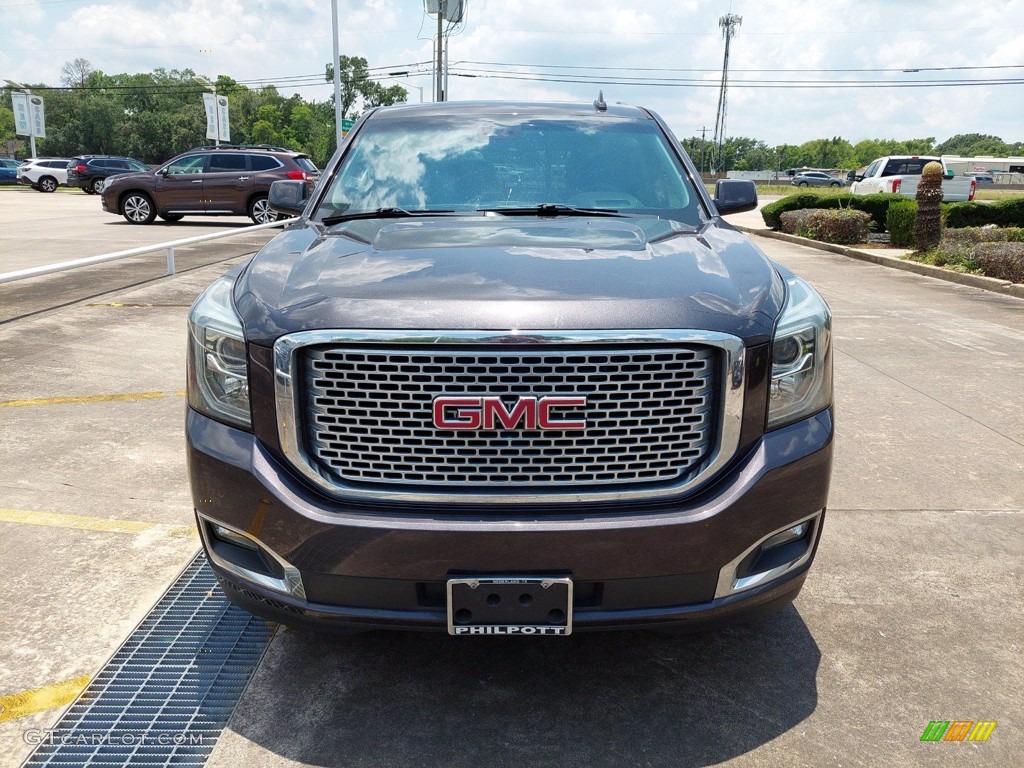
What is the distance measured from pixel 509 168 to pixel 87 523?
239cm

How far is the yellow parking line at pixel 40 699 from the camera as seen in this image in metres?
2.60

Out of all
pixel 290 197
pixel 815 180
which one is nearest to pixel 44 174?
pixel 290 197

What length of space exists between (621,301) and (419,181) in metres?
1.70

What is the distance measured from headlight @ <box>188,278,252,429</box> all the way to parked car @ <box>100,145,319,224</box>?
19509 mm

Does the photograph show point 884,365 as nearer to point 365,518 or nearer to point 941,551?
point 941,551

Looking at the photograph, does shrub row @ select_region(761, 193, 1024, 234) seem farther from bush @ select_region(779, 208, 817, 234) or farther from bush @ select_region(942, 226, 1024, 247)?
bush @ select_region(942, 226, 1024, 247)

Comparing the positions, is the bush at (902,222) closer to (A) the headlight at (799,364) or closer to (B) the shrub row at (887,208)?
(B) the shrub row at (887,208)

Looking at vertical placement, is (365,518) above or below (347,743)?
above

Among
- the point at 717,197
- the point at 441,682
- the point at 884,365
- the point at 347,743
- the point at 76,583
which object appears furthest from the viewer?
the point at 884,365

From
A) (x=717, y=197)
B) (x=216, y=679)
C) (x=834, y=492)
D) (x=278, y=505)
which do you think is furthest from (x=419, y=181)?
(x=834, y=492)

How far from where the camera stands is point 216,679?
282 centimetres

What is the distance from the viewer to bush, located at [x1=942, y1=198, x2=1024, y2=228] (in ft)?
59.6

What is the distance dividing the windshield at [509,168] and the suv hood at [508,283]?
589 millimetres

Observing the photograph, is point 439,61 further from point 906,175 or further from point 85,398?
point 85,398
